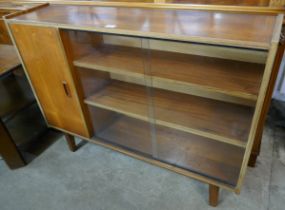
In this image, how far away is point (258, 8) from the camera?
1.10 meters

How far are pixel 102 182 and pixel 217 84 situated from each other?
1.03 m

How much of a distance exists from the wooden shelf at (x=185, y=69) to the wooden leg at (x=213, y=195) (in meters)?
0.51

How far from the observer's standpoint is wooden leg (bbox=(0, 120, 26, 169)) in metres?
1.60

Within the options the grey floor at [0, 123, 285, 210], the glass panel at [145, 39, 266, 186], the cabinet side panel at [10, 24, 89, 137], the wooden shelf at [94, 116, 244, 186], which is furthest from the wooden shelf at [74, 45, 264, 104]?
the grey floor at [0, 123, 285, 210]

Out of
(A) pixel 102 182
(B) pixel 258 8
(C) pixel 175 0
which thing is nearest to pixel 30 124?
(A) pixel 102 182

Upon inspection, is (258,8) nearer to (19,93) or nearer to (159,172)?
(159,172)

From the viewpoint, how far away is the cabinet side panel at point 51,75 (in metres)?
1.26

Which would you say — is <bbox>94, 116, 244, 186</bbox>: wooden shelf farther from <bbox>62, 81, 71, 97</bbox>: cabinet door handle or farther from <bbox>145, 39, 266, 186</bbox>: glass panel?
<bbox>62, 81, 71, 97</bbox>: cabinet door handle

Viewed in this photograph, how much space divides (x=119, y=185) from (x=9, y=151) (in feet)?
2.67

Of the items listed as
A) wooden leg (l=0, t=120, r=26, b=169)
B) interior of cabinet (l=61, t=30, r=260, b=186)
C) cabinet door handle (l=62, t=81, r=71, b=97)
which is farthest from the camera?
wooden leg (l=0, t=120, r=26, b=169)

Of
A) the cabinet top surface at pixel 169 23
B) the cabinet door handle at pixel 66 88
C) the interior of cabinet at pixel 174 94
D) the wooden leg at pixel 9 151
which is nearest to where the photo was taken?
the cabinet top surface at pixel 169 23

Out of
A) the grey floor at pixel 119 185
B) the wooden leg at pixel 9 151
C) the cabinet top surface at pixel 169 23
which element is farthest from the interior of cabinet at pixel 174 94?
the wooden leg at pixel 9 151

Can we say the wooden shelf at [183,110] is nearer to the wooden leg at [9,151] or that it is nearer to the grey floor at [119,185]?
the grey floor at [119,185]

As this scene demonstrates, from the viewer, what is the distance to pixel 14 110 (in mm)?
1764
